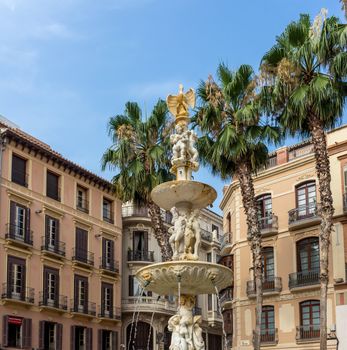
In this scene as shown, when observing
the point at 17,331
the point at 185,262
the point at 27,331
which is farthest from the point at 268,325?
the point at 185,262

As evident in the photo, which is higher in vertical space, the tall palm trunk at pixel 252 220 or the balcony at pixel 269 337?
the tall palm trunk at pixel 252 220

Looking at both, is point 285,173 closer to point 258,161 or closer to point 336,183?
point 336,183

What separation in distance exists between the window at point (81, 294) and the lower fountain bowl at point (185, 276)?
3127 centimetres

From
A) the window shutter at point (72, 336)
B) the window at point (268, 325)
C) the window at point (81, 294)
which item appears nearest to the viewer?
the window at point (268, 325)

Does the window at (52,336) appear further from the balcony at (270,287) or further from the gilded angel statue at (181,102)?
the gilded angel statue at (181,102)

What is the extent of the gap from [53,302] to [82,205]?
803 centimetres

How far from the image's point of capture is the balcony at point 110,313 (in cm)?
4972

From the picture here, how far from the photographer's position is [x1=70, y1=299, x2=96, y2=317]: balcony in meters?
46.8

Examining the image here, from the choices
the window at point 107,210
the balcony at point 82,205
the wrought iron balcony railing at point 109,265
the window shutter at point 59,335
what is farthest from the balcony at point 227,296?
the window at point 107,210

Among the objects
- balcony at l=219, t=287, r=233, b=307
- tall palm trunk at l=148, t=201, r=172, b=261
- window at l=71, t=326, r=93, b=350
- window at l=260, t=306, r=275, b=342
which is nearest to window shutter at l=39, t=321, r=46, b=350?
window at l=71, t=326, r=93, b=350

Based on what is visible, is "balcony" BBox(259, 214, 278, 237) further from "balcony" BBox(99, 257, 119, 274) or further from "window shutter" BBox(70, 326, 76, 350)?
"window shutter" BBox(70, 326, 76, 350)

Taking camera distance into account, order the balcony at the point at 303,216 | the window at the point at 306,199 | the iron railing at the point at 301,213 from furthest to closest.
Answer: the window at the point at 306,199 < the iron railing at the point at 301,213 < the balcony at the point at 303,216

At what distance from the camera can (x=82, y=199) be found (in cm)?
5056

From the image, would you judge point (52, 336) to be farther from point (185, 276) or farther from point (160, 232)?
point (185, 276)
